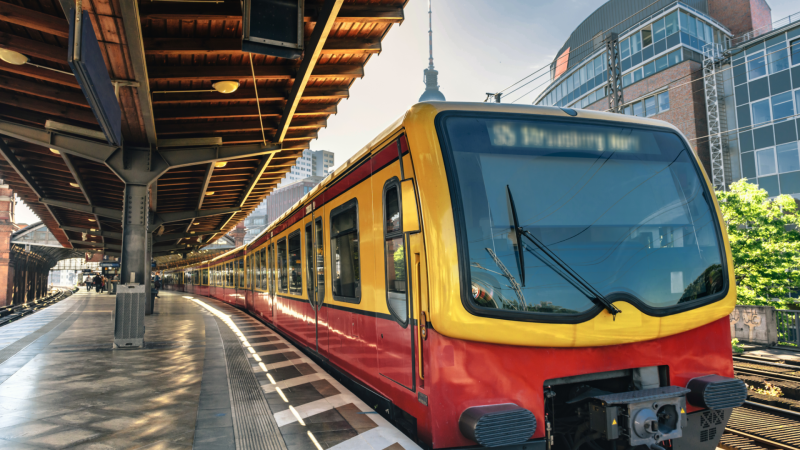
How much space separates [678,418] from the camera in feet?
12.1

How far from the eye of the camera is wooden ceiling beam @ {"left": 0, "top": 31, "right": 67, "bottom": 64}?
7344 mm

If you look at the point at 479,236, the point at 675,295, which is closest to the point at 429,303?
the point at 479,236

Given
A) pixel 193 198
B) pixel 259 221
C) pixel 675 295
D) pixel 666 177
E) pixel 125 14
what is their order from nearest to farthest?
pixel 675 295 < pixel 666 177 < pixel 125 14 < pixel 193 198 < pixel 259 221

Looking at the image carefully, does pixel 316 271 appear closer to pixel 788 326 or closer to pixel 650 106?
pixel 788 326

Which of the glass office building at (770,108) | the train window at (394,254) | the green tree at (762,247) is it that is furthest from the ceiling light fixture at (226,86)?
the glass office building at (770,108)

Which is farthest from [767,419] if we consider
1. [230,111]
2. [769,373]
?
[230,111]

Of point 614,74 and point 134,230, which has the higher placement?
point 614,74

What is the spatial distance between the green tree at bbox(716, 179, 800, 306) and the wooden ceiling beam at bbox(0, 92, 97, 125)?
1844 cm

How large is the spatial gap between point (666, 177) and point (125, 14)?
6.12 meters

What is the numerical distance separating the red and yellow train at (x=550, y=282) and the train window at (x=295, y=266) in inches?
167

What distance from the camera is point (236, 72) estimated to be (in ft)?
28.3

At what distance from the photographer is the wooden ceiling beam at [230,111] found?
10.5 m

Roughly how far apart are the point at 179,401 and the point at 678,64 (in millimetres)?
34408

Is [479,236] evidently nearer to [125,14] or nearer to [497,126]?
[497,126]
